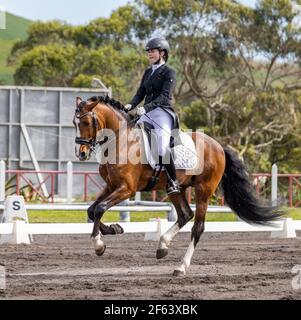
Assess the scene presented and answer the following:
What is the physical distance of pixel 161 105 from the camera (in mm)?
11500

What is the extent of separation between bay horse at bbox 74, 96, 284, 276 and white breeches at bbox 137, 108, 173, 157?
25 cm

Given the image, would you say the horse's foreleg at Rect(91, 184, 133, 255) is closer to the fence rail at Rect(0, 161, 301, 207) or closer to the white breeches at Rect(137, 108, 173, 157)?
the white breeches at Rect(137, 108, 173, 157)

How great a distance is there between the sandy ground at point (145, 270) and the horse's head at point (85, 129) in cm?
139

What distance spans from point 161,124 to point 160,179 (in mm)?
692

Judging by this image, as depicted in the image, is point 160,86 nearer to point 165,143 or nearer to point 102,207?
point 165,143

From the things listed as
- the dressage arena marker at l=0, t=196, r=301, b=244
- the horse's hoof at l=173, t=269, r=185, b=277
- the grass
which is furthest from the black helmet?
the grass

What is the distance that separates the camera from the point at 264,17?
1758 inches

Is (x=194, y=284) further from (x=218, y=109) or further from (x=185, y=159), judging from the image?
(x=218, y=109)

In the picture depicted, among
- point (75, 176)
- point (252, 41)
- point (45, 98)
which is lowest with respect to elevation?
point (75, 176)

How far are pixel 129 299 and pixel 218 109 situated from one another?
1357 inches

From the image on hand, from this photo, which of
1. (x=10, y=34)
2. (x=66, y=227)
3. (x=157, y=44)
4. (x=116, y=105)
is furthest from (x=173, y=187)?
(x=10, y=34)

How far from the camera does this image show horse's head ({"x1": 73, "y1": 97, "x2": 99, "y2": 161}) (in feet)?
35.5
